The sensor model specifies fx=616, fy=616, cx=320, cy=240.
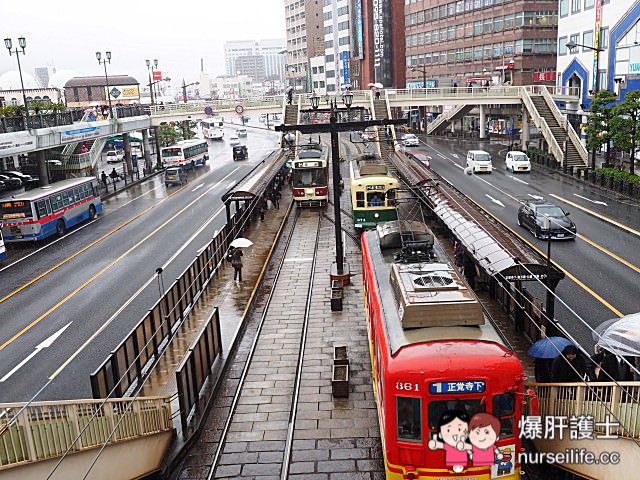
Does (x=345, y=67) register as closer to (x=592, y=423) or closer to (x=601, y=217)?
(x=601, y=217)

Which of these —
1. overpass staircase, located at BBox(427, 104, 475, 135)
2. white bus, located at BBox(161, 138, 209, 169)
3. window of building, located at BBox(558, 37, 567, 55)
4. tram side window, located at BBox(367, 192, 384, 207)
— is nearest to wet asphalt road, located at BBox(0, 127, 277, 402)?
tram side window, located at BBox(367, 192, 384, 207)

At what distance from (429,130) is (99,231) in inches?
2460

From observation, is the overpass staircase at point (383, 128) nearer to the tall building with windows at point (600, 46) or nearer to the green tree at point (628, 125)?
the tall building with windows at point (600, 46)

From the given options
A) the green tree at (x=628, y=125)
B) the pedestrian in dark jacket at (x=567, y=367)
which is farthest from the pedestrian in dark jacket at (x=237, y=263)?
the green tree at (x=628, y=125)

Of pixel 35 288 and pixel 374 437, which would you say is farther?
pixel 35 288

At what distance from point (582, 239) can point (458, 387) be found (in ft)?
72.3

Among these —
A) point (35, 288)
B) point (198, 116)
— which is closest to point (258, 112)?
point (198, 116)

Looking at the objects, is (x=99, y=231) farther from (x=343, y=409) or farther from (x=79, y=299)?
(x=343, y=409)

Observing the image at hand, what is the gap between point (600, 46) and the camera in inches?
2085

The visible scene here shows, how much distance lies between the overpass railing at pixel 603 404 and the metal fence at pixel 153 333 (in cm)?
810

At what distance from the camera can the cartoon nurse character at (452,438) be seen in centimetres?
895

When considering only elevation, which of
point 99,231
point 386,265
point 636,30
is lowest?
point 99,231

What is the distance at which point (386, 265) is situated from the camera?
45.8ft

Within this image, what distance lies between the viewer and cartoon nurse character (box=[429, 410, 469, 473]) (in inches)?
352
